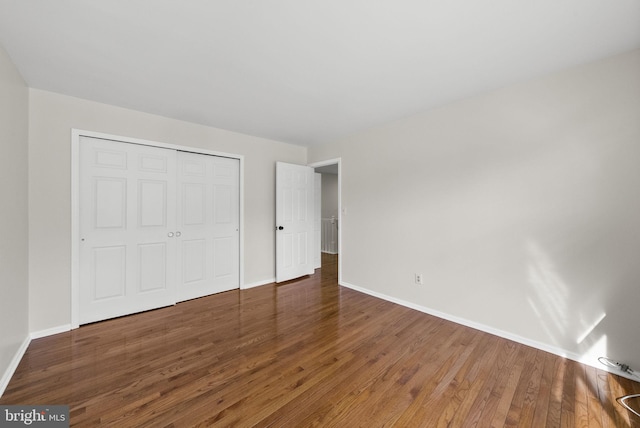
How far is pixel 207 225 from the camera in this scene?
11.5 feet

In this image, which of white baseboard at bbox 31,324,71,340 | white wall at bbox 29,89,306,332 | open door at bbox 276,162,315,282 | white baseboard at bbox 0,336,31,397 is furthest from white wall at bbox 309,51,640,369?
white baseboard at bbox 31,324,71,340

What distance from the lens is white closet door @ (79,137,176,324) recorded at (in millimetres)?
2645

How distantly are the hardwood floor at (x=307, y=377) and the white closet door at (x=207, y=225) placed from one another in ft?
2.63

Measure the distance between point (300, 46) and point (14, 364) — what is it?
10.8 ft

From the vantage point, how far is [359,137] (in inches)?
146

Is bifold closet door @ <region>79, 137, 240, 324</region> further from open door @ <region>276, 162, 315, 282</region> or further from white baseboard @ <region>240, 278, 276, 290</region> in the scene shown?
open door @ <region>276, 162, 315, 282</region>

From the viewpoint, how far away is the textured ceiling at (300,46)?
1.44m

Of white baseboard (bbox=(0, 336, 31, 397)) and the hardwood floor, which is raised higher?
white baseboard (bbox=(0, 336, 31, 397))

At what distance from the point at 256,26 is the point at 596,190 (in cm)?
283

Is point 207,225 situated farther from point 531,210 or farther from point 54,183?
point 531,210

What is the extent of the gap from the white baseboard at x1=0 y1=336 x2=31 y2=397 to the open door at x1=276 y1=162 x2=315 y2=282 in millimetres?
2715

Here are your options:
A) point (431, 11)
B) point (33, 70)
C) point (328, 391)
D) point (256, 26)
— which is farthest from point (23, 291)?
point (431, 11)

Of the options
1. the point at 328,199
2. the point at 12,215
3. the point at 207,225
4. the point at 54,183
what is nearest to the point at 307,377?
the point at 207,225

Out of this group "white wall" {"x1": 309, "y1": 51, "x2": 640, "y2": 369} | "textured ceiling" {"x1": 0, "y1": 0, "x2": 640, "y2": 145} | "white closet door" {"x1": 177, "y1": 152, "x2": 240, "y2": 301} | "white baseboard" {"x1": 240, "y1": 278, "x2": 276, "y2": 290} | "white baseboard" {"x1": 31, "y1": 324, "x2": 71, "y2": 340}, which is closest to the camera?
"textured ceiling" {"x1": 0, "y1": 0, "x2": 640, "y2": 145}
